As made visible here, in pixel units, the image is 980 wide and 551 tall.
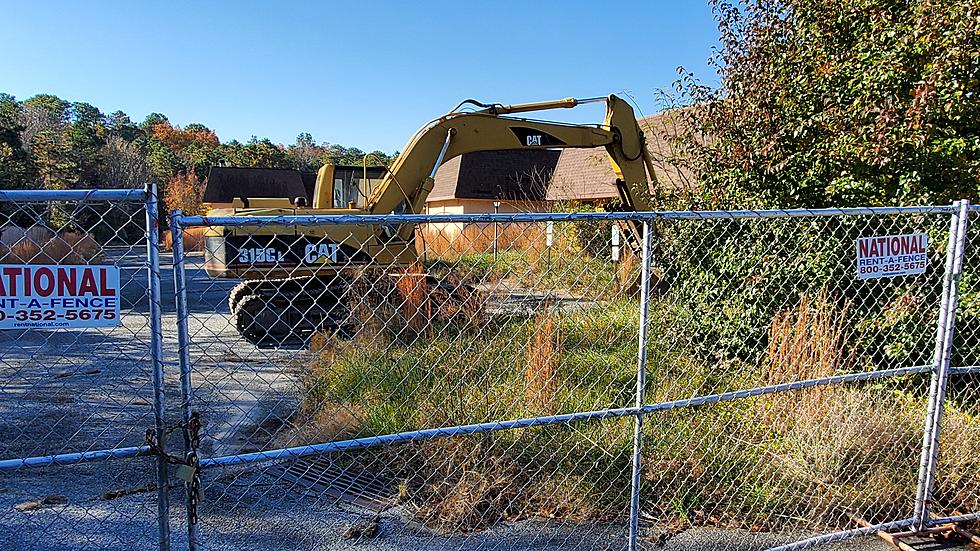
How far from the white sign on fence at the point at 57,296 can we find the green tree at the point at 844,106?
4.94 meters

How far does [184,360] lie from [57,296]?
410 millimetres

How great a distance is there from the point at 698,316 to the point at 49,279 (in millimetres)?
5320

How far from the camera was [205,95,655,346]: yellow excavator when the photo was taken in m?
8.32

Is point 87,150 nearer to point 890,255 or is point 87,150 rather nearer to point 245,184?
point 245,184

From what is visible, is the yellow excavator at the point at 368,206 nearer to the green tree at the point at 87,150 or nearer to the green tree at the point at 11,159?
the green tree at the point at 11,159

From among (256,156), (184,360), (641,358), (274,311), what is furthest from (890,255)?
(256,156)

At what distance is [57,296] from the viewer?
189 cm

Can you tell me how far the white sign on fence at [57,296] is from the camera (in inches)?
72.6

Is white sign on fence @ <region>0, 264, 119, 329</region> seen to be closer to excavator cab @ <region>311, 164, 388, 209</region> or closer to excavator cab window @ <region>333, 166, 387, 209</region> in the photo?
excavator cab @ <region>311, 164, 388, 209</region>

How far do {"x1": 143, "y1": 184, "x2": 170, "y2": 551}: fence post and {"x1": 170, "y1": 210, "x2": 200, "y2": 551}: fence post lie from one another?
0.05 metres

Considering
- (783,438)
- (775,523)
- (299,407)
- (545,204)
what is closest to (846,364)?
(783,438)

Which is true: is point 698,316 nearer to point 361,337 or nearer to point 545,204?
point 361,337

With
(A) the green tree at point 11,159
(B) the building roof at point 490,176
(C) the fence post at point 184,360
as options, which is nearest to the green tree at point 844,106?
(C) the fence post at point 184,360

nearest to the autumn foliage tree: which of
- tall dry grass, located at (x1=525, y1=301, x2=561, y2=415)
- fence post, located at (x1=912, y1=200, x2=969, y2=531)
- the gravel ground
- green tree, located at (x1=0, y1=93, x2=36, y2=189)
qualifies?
green tree, located at (x1=0, y1=93, x2=36, y2=189)
